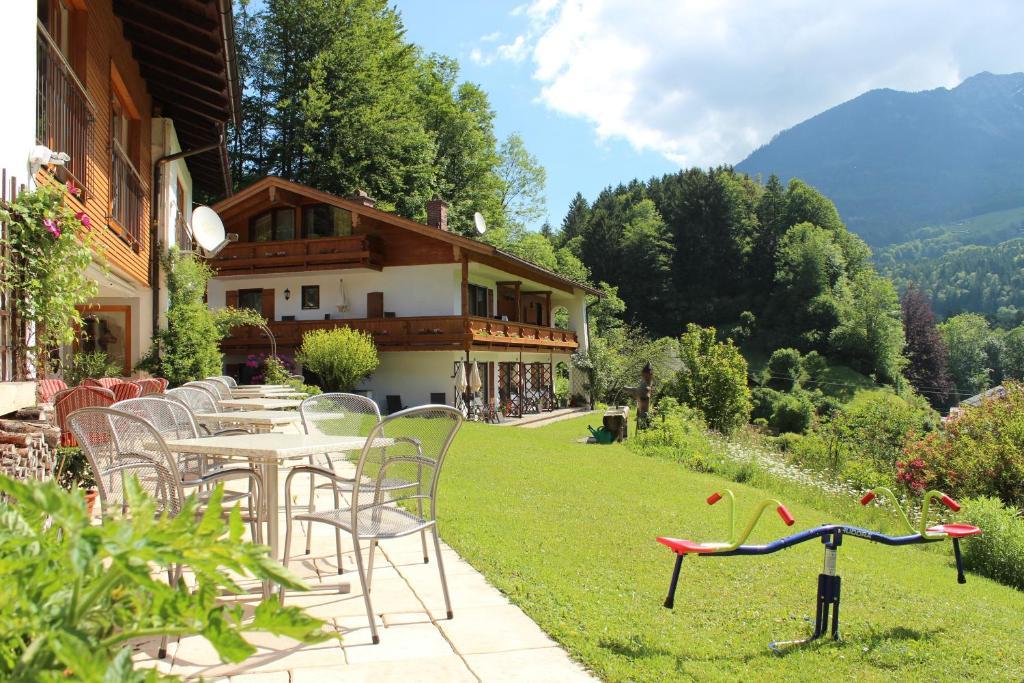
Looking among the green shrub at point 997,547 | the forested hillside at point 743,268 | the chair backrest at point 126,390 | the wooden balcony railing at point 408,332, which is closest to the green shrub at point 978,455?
the green shrub at point 997,547

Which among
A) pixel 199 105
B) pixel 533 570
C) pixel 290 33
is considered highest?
pixel 290 33

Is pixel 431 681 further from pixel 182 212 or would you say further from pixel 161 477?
pixel 182 212

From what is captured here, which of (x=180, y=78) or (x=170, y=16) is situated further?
(x=180, y=78)

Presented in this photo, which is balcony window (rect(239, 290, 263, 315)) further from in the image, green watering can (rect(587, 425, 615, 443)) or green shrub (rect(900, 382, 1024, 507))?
green shrub (rect(900, 382, 1024, 507))

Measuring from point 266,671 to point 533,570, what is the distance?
212cm

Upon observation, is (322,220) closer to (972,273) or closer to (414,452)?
(414,452)

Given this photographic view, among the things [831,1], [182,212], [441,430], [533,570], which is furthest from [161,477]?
[831,1]

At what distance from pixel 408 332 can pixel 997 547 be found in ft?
58.9

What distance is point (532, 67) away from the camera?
1960 inches

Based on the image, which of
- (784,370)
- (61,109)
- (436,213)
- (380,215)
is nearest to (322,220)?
(380,215)

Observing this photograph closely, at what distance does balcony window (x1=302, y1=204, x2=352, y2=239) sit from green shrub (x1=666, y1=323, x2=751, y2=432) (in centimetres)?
1206

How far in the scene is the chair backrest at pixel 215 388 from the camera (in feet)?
27.9

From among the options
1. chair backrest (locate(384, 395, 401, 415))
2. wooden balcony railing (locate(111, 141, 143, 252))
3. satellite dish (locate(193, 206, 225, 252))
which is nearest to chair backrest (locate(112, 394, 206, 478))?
wooden balcony railing (locate(111, 141, 143, 252))

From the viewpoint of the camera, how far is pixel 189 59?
32.4 ft
